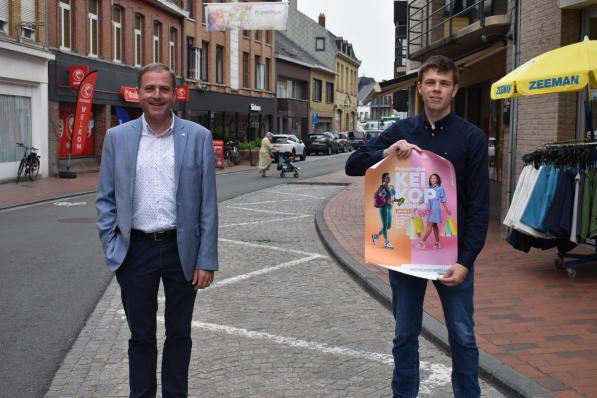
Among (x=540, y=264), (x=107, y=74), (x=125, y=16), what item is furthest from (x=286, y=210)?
(x=125, y=16)

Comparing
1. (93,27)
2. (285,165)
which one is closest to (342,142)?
(285,165)

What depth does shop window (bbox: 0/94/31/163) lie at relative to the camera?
22078 mm

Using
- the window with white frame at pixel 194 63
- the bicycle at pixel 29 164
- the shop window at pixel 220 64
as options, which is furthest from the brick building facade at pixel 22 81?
the shop window at pixel 220 64

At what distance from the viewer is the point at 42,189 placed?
64.4ft

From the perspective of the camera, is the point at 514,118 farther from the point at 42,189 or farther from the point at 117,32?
the point at 117,32

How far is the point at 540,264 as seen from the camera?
8.14 meters

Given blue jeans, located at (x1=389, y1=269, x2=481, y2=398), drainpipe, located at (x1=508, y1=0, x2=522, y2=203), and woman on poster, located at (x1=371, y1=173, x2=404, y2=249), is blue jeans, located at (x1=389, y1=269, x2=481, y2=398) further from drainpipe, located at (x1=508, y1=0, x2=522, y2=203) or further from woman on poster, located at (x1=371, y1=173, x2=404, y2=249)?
drainpipe, located at (x1=508, y1=0, x2=522, y2=203)

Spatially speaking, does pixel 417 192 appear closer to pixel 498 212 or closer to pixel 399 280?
pixel 399 280

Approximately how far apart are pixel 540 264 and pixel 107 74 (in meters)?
23.4

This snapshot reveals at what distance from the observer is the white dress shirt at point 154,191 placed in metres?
3.59

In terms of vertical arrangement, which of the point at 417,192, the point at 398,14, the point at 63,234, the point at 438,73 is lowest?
the point at 63,234

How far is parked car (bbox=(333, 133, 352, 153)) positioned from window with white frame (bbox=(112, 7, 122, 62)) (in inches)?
1007

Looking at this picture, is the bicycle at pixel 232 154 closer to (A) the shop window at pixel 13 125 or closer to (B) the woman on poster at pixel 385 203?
(A) the shop window at pixel 13 125

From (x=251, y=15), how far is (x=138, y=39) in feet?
37.7
